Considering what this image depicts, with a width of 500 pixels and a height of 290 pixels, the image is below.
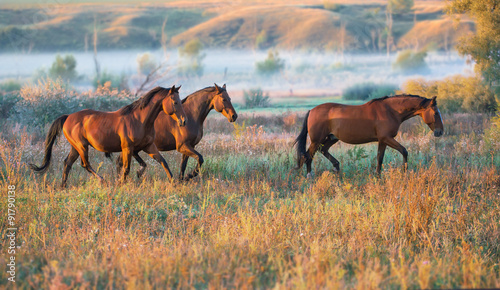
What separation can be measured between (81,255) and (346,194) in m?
4.91

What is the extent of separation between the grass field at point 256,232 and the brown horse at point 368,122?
2.04 feet

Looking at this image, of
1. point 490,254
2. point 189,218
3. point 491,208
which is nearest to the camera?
point 490,254

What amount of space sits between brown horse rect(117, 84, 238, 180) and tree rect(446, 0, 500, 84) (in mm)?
10895

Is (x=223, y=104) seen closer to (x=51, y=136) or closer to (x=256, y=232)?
(x=51, y=136)

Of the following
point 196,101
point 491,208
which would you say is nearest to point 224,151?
point 196,101

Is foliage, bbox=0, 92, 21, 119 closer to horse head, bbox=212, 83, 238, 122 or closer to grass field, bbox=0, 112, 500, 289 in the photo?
grass field, bbox=0, 112, 500, 289

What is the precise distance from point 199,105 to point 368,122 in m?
3.46

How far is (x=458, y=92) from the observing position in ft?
83.5

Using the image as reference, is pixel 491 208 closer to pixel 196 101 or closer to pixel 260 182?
pixel 260 182

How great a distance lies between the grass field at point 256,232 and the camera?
197 inches

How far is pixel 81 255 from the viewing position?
565cm

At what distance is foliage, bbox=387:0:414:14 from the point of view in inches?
2894

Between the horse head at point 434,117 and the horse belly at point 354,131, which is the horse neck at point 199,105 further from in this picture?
the horse head at point 434,117

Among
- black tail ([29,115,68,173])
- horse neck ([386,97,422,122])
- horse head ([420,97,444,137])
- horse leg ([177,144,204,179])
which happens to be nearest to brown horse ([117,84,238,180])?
horse leg ([177,144,204,179])
